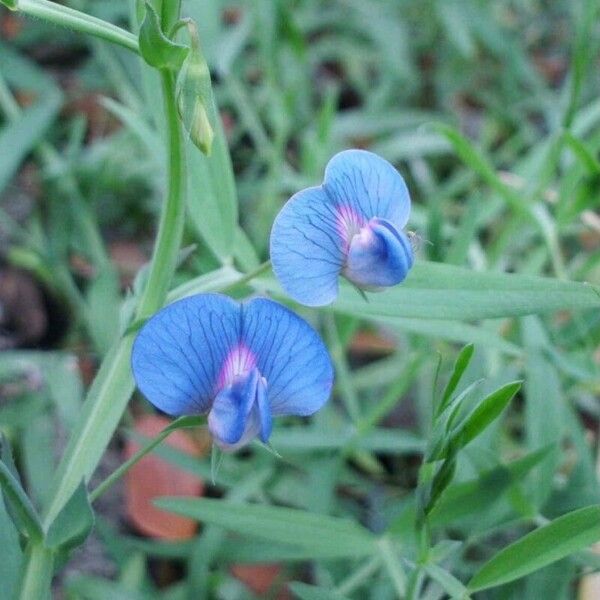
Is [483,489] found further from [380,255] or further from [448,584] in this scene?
[380,255]

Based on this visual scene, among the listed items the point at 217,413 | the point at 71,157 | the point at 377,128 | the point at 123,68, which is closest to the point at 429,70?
the point at 377,128

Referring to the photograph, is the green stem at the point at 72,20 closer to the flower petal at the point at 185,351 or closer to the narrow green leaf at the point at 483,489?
the flower petal at the point at 185,351

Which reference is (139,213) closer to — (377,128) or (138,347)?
(377,128)

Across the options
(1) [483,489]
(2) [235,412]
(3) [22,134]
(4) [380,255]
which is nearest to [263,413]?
(2) [235,412]

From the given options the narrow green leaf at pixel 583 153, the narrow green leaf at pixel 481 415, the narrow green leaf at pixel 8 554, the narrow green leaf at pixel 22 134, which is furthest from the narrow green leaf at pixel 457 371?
the narrow green leaf at pixel 22 134

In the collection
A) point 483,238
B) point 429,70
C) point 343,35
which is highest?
point 343,35

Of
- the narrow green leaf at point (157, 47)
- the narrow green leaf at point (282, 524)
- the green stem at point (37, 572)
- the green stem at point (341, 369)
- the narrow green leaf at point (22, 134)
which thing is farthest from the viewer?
the narrow green leaf at point (22, 134)

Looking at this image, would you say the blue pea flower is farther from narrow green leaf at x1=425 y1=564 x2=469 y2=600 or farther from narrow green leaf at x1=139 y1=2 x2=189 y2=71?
narrow green leaf at x1=425 y1=564 x2=469 y2=600

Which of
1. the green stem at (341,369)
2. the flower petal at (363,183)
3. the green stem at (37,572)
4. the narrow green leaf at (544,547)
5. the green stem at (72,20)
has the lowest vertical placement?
the green stem at (341,369)
